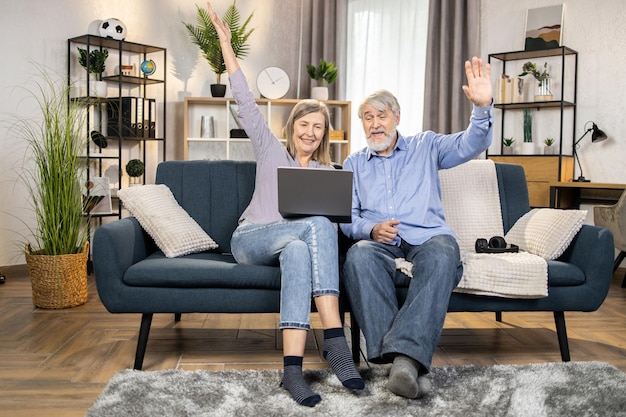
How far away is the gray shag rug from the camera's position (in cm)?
197

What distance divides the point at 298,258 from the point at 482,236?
1068mm

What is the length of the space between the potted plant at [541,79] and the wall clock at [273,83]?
6.42 feet

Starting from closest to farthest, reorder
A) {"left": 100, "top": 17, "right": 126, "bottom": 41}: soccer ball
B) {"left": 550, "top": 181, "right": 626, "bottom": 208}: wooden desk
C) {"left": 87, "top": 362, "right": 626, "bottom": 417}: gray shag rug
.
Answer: {"left": 87, "top": 362, "right": 626, "bottom": 417}: gray shag rug
{"left": 550, "top": 181, "right": 626, "bottom": 208}: wooden desk
{"left": 100, "top": 17, "right": 126, "bottom": 41}: soccer ball

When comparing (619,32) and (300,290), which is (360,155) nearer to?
(300,290)

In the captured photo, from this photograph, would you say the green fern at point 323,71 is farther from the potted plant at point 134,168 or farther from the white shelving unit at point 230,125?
the potted plant at point 134,168

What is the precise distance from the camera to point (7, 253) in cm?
452

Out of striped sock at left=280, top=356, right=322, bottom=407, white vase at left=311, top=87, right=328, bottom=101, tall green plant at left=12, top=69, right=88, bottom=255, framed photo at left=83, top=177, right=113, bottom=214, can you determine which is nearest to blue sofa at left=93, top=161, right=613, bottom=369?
striped sock at left=280, top=356, right=322, bottom=407

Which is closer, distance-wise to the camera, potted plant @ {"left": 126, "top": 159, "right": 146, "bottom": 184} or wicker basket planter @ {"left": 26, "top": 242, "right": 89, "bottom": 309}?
wicker basket planter @ {"left": 26, "top": 242, "right": 89, "bottom": 309}

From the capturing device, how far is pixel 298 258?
225 cm

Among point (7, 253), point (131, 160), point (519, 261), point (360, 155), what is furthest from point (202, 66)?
point (519, 261)

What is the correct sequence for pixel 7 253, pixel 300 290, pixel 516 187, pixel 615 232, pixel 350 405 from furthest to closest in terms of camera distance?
pixel 7 253
pixel 615 232
pixel 516 187
pixel 300 290
pixel 350 405

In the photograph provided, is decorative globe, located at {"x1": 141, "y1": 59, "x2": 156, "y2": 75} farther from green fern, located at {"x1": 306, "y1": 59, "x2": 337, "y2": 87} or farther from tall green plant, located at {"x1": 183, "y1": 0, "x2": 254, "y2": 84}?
green fern, located at {"x1": 306, "y1": 59, "x2": 337, "y2": 87}

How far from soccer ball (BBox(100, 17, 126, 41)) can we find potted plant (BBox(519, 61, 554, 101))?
120 inches

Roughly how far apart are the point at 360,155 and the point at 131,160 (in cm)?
279
